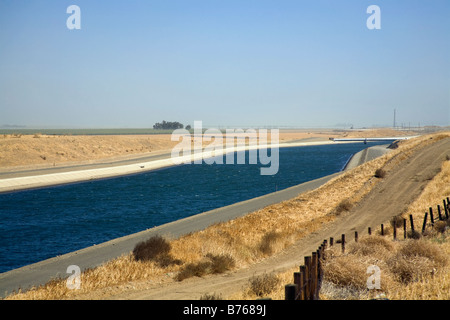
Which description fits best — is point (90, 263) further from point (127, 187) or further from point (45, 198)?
point (127, 187)

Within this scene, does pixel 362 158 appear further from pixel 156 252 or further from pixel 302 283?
pixel 302 283

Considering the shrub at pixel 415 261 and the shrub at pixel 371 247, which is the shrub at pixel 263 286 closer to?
the shrub at pixel 415 261

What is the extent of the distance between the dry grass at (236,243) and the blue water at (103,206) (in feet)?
34.9

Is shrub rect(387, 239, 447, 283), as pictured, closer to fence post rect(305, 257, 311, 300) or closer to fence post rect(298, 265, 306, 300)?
fence post rect(305, 257, 311, 300)

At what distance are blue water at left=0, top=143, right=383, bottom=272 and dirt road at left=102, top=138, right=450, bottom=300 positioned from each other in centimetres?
1498

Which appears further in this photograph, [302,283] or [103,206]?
[103,206]

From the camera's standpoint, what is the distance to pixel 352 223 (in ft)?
89.8

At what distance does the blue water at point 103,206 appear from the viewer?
99.1ft

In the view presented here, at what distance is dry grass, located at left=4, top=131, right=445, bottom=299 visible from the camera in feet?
48.3

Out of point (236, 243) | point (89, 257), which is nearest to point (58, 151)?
point (89, 257)

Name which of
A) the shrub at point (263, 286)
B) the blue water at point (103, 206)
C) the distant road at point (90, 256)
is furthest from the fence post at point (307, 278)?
the blue water at point (103, 206)

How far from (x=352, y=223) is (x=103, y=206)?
27822mm

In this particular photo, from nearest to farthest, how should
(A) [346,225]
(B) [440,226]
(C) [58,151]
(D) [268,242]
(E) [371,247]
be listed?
(E) [371,247]
(B) [440,226]
(D) [268,242]
(A) [346,225]
(C) [58,151]
